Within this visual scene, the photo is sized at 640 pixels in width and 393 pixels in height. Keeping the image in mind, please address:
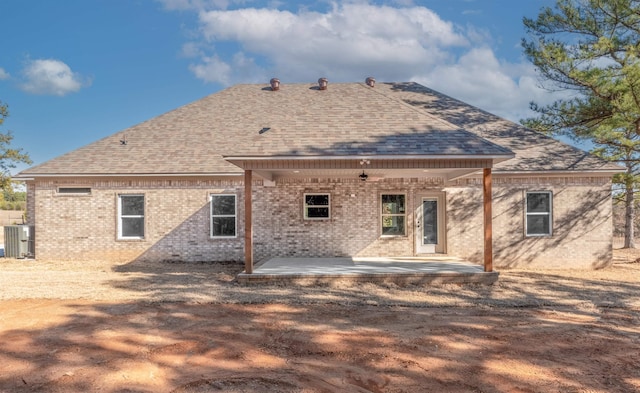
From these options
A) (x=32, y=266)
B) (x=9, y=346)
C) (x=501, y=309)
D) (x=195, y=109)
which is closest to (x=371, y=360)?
(x=501, y=309)

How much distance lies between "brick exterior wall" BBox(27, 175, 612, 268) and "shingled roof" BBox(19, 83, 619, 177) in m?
0.67

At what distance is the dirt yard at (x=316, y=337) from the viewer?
4477 millimetres

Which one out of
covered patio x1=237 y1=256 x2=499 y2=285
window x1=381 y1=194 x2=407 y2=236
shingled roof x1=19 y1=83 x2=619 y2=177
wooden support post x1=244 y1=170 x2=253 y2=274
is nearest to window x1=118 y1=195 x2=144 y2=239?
shingled roof x1=19 y1=83 x2=619 y2=177

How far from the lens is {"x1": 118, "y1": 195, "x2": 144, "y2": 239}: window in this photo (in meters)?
14.0

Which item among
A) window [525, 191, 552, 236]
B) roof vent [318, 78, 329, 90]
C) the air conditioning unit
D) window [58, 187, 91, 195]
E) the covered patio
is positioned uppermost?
roof vent [318, 78, 329, 90]

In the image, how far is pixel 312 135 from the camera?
412 inches

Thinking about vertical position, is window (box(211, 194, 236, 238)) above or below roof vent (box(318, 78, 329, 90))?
below

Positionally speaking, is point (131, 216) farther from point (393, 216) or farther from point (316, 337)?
point (316, 337)

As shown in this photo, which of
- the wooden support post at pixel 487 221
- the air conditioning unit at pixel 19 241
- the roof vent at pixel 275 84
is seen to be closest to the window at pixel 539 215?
the wooden support post at pixel 487 221

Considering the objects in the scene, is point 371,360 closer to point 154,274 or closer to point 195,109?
point 154,274

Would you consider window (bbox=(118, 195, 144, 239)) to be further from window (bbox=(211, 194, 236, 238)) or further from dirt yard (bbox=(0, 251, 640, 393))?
dirt yard (bbox=(0, 251, 640, 393))

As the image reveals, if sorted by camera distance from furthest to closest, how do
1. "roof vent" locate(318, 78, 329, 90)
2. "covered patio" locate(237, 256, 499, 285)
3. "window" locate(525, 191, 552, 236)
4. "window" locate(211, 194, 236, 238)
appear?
"roof vent" locate(318, 78, 329, 90)
"window" locate(211, 194, 236, 238)
"window" locate(525, 191, 552, 236)
"covered patio" locate(237, 256, 499, 285)

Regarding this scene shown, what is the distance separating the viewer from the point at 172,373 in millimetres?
4613

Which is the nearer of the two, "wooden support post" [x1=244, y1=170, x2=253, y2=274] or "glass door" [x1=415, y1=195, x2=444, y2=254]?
"wooden support post" [x1=244, y1=170, x2=253, y2=274]
